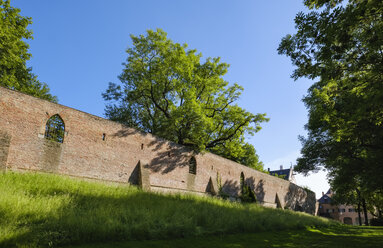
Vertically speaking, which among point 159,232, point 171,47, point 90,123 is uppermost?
point 171,47

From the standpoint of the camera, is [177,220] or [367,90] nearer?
Result: [177,220]

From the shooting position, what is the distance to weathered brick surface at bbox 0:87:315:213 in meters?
11.7

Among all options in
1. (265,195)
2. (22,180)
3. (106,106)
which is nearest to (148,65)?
(106,106)

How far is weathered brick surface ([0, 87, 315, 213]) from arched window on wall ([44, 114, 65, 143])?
0.82 feet

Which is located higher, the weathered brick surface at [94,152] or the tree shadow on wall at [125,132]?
the tree shadow on wall at [125,132]

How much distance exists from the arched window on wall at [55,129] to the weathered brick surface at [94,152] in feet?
0.82

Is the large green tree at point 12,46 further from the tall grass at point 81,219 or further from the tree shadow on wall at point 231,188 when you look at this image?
the tree shadow on wall at point 231,188

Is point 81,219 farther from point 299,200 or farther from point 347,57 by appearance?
point 299,200

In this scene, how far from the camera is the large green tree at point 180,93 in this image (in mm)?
22234

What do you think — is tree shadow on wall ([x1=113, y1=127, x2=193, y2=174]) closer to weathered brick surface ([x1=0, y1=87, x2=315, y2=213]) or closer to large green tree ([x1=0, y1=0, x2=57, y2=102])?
weathered brick surface ([x1=0, y1=87, x2=315, y2=213])

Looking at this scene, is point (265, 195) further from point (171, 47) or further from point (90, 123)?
point (90, 123)

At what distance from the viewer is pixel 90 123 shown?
14.6 m

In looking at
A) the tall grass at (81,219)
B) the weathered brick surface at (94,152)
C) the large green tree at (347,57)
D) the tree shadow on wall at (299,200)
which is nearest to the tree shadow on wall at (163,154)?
the weathered brick surface at (94,152)

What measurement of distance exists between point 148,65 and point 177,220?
17918 millimetres
